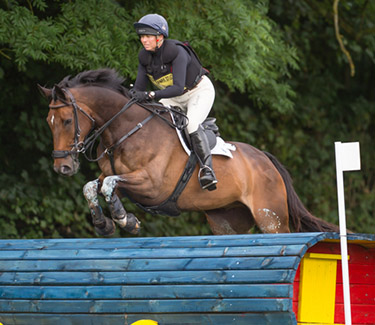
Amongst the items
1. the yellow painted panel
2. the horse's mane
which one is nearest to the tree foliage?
the horse's mane

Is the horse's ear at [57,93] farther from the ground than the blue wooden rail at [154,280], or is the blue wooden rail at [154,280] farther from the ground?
the horse's ear at [57,93]

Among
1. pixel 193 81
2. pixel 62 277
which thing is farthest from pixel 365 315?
pixel 193 81

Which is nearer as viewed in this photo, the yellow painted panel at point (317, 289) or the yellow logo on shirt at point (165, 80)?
the yellow painted panel at point (317, 289)

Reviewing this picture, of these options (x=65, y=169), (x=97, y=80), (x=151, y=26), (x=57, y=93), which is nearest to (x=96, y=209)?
(x=65, y=169)

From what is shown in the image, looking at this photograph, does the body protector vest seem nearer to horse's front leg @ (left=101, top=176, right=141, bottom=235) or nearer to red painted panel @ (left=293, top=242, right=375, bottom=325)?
horse's front leg @ (left=101, top=176, right=141, bottom=235)

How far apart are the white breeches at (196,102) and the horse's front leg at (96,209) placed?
0.87 metres

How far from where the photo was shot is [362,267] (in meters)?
4.61

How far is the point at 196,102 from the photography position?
5.80 meters

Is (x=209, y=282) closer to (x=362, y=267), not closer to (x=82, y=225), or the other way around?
(x=362, y=267)

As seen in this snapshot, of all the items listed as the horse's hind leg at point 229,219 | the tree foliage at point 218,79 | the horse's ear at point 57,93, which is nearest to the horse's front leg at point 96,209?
the horse's ear at point 57,93

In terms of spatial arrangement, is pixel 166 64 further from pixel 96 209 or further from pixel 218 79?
pixel 218 79

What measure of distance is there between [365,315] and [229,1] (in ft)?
17.3

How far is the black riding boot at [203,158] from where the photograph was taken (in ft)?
18.5

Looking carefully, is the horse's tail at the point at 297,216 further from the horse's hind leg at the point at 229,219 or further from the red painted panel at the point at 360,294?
the red painted panel at the point at 360,294
